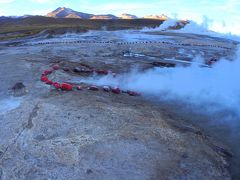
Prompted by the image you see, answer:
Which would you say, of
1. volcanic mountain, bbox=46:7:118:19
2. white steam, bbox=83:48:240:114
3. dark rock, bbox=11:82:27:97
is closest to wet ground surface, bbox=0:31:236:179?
dark rock, bbox=11:82:27:97

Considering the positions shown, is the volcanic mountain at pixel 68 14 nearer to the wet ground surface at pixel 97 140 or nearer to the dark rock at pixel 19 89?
the dark rock at pixel 19 89

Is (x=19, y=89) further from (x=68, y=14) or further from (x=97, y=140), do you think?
(x=68, y=14)

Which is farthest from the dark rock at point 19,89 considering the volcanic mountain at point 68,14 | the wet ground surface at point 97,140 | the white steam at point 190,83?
the volcanic mountain at point 68,14

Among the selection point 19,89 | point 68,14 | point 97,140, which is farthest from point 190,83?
point 68,14

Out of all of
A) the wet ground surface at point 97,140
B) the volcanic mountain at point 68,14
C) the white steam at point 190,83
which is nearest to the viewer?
the wet ground surface at point 97,140

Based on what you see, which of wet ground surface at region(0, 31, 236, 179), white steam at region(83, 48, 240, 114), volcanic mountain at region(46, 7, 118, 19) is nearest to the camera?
wet ground surface at region(0, 31, 236, 179)

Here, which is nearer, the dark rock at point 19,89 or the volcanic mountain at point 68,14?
the dark rock at point 19,89

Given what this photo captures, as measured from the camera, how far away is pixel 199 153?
10.7 meters

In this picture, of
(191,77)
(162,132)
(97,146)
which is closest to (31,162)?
(97,146)

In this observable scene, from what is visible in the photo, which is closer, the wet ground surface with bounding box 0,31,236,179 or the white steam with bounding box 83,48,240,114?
the wet ground surface with bounding box 0,31,236,179

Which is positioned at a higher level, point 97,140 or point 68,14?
point 97,140

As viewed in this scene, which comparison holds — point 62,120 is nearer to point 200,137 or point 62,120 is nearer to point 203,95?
point 200,137

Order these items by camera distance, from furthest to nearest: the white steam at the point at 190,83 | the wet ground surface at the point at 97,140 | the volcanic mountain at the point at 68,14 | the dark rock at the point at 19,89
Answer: the volcanic mountain at the point at 68,14 → the white steam at the point at 190,83 → the dark rock at the point at 19,89 → the wet ground surface at the point at 97,140

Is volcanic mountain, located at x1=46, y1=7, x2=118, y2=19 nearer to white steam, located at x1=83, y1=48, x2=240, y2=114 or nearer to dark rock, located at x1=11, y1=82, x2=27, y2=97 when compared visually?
white steam, located at x1=83, y1=48, x2=240, y2=114
